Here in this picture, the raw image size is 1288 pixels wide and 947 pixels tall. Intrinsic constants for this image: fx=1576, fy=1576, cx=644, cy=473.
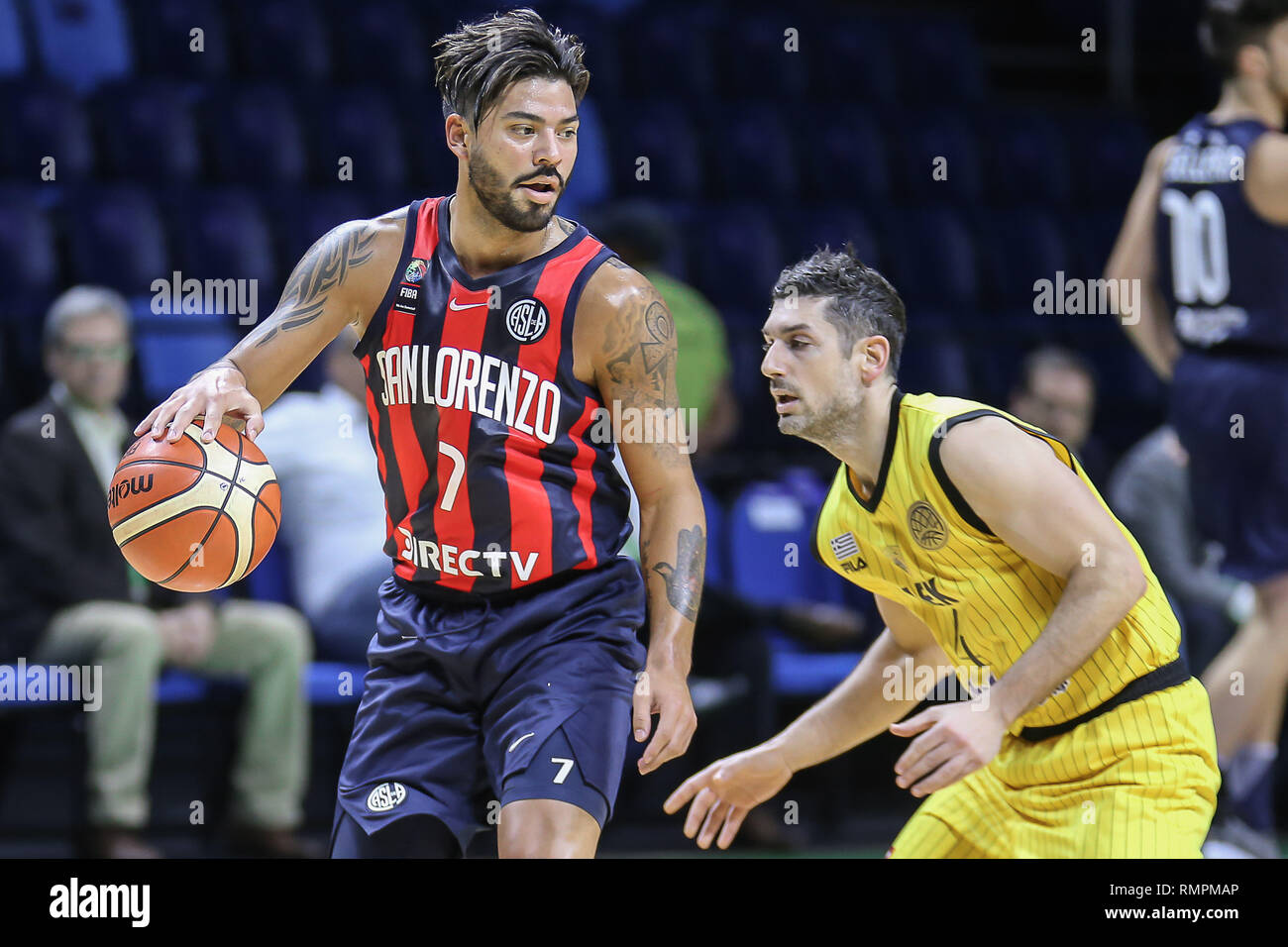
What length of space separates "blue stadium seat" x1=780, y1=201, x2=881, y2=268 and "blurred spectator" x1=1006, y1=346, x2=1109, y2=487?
110 centimetres

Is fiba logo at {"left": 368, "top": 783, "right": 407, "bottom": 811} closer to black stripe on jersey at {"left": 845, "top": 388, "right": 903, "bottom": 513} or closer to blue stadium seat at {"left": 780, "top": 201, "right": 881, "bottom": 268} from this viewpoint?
black stripe on jersey at {"left": 845, "top": 388, "right": 903, "bottom": 513}

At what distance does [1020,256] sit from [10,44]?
14.9 ft

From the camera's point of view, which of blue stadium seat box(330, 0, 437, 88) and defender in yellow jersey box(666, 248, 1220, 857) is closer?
defender in yellow jersey box(666, 248, 1220, 857)

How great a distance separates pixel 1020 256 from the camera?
24.4ft

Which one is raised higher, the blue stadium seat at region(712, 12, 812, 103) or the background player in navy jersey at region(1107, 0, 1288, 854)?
the blue stadium seat at region(712, 12, 812, 103)

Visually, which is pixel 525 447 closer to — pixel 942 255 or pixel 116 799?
pixel 116 799

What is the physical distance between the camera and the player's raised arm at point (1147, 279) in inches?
197

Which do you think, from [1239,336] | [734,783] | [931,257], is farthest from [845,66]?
[734,783]

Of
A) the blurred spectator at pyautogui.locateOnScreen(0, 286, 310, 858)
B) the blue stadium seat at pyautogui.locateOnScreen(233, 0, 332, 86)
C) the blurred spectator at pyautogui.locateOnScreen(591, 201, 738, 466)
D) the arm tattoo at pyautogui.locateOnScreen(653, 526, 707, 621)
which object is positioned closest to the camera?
the arm tattoo at pyautogui.locateOnScreen(653, 526, 707, 621)

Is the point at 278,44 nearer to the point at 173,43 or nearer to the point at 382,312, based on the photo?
the point at 173,43

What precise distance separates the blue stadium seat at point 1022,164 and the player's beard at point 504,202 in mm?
5316

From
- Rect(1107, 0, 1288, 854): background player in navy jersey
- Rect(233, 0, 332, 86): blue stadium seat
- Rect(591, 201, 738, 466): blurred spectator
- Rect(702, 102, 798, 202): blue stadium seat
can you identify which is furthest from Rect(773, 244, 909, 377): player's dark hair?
Rect(233, 0, 332, 86): blue stadium seat

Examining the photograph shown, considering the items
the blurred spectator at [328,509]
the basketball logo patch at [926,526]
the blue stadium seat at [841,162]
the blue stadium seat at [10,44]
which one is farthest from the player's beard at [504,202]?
the blue stadium seat at [841,162]

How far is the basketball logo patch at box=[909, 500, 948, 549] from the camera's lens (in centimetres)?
297
